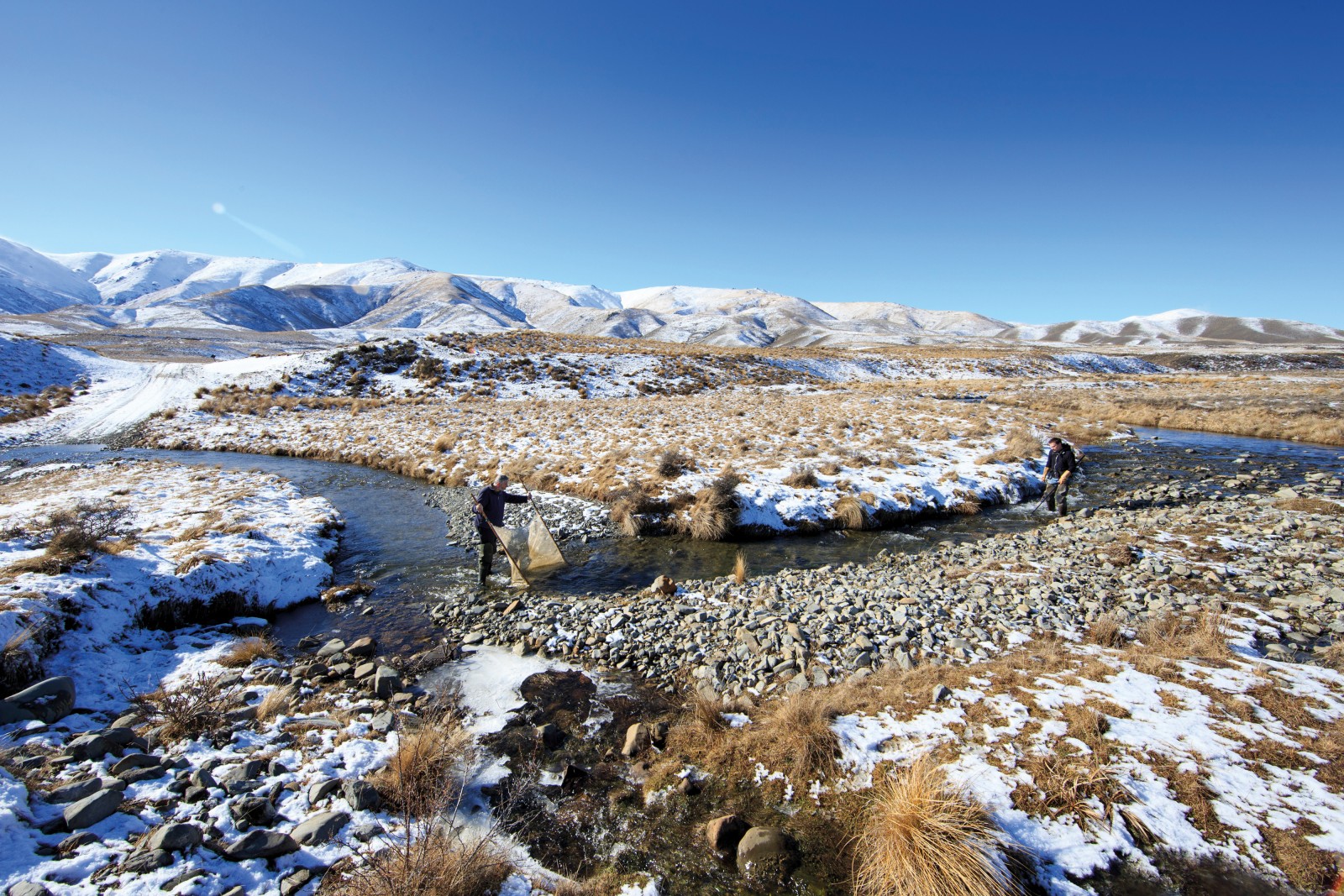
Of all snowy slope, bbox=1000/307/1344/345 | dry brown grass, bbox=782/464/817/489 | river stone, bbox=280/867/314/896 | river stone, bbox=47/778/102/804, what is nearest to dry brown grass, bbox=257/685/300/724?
river stone, bbox=47/778/102/804

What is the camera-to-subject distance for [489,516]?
35.2ft

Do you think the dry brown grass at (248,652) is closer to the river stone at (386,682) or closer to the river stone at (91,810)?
the river stone at (386,682)

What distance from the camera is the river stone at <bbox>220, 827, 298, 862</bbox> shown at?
4094 millimetres

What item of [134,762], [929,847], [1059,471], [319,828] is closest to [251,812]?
[319,828]

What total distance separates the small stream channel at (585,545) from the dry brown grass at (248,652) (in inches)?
23.5

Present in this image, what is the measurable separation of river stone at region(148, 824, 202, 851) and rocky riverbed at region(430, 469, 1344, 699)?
422 centimetres

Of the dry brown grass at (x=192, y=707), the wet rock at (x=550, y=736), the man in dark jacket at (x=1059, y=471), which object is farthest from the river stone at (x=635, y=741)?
the man in dark jacket at (x=1059, y=471)

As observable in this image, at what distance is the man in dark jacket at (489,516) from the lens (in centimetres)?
1051

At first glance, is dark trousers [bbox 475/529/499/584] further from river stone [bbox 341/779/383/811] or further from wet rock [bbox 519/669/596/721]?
river stone [bbox 341/779/383/811]

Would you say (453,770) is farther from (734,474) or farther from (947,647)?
(734,474)

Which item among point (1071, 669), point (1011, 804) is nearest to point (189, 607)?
point (1011, 804)

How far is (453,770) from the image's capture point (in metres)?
5.32

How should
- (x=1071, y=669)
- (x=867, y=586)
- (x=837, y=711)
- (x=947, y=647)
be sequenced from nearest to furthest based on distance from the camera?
1. (x=837, y=711)
2. (x=1071, y=669)
3. (x=947, y=647)
4. (x=867, y=586)

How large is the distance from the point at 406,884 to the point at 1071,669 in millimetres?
7380
